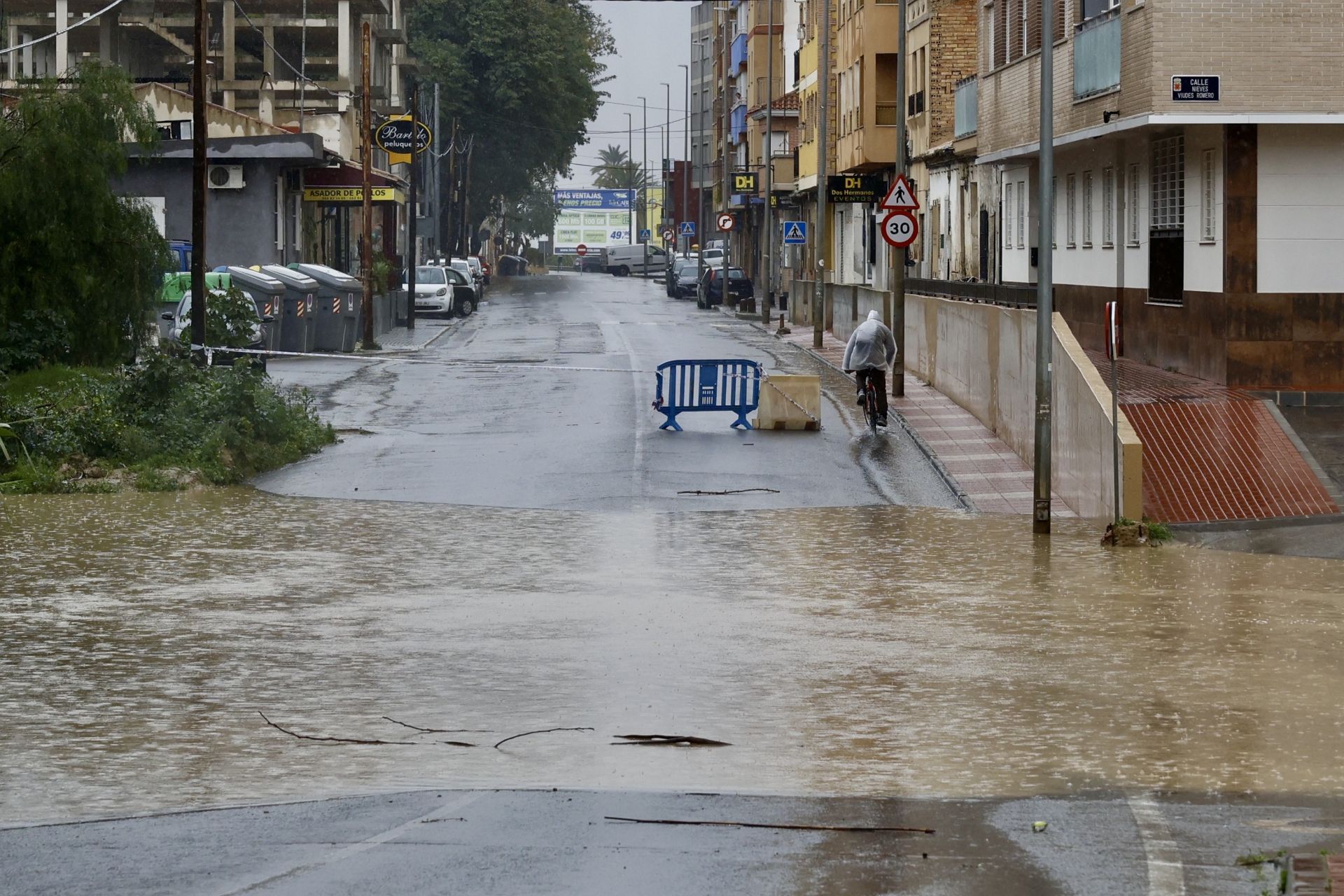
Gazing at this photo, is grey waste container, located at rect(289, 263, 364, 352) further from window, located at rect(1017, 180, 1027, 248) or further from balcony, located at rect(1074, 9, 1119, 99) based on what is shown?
balcony, located at rect(1074, 9, 1119, 99)

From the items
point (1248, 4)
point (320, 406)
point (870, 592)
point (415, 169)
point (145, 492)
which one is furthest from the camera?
point (415, 169)

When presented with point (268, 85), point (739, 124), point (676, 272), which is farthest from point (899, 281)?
point (739, 124)

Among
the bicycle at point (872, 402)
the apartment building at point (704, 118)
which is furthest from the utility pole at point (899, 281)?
the apartment building at point (704, 118)

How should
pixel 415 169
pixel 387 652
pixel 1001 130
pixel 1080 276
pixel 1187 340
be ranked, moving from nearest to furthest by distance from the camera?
pixel 387 652 → pixel 1187 340 → pixel 1080 276 → pixel 1001 130 → pixel 415 169

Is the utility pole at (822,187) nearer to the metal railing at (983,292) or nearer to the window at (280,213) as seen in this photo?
the metal railing at (983,292)

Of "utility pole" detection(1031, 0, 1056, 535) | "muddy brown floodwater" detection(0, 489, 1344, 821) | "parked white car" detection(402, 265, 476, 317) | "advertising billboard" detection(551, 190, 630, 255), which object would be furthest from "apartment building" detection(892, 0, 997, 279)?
"advertising billboard" detection(551, 190, 630, 255)

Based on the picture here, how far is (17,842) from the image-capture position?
24.7 ft

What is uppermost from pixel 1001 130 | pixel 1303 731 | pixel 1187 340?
pixel 1001 130

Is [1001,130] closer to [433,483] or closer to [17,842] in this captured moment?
[433,483]

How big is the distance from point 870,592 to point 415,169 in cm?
4649

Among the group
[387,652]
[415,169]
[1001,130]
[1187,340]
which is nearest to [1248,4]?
[1187,340]

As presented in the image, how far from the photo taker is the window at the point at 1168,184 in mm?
27109

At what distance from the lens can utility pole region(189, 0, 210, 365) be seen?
96.7 ft

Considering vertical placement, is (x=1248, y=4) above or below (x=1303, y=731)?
above
